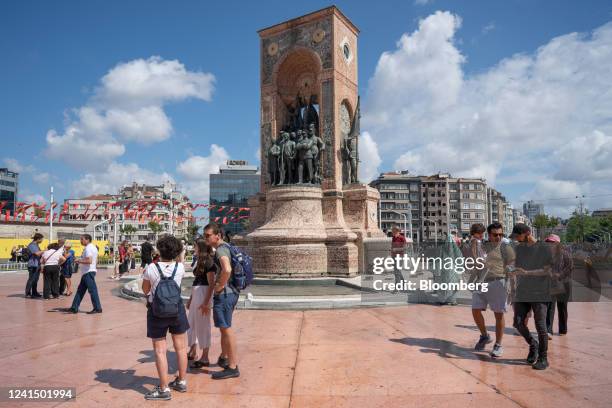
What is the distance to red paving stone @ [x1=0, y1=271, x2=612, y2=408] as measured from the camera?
389 centimetres

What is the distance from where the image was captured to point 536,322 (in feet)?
16.2

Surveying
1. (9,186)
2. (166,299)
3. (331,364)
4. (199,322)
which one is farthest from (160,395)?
(9,186)

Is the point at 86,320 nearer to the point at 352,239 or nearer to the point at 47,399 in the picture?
the point at 47,399

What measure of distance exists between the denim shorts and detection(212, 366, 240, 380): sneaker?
0.44m

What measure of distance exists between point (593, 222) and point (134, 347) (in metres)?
97.6

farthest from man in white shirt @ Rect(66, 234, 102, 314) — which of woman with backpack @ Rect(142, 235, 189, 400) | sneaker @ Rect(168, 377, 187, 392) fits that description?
sneaker @ Rect(168, 377, 187, 392)

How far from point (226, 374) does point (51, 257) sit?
27.1 ft

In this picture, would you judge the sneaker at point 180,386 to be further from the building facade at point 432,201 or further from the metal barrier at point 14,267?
the building facade at point 432,201

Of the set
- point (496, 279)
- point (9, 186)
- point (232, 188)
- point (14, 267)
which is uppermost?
point (232, 188)

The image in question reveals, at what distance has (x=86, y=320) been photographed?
778cm

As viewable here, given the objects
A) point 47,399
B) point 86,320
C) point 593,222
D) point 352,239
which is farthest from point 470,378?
point 593,222

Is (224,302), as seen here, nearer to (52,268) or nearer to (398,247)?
(398,247)

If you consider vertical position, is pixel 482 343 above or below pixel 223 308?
below

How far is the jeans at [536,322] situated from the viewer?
4.75 metres
